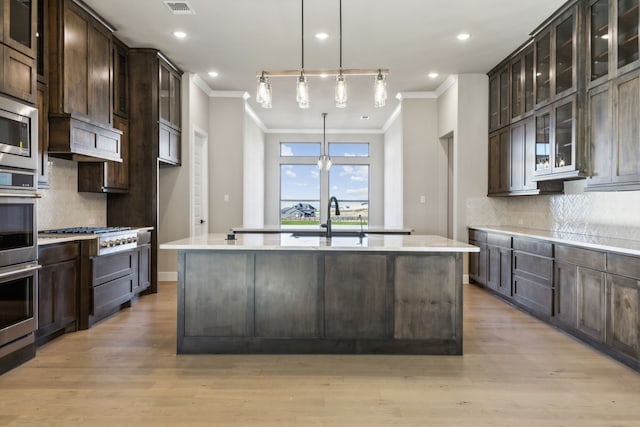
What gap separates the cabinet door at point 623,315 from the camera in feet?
9.32

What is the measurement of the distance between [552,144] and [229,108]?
15.9ft

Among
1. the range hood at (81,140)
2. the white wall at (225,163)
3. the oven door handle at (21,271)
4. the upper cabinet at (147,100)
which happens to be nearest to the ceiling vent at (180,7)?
the upper cabinet at (147,100)

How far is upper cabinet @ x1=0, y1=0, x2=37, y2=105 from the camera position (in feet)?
9.24

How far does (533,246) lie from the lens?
4.23m

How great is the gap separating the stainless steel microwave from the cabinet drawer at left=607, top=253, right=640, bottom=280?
417cm

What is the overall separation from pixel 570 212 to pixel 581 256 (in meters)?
1.42

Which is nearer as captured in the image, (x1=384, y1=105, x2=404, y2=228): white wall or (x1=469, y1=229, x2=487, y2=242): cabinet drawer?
(x1=469, y1=229, x2=487, y2=242): cabinet drawer

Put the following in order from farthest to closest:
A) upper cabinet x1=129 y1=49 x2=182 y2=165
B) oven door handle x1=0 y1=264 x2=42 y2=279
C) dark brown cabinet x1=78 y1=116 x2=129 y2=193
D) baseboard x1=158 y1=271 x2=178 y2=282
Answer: baseboard x1=158 y1=271 x2=178 y2=282, upper cabinet x1=129 y1=49 x2=182 y2=165, dark brown cabinet x1=78 y1=116 x2=129 y2=193, oven door handle x1=0 y1=264 x2=42 y2=279

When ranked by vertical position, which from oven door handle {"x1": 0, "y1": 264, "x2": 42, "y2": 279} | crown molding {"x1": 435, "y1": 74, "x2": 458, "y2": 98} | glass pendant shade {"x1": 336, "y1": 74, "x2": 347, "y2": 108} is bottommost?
oven door handle {"x1": 0, "y1": 264, "x2": 42, "y2": 279}

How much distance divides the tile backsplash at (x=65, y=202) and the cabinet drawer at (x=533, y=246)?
4.71m

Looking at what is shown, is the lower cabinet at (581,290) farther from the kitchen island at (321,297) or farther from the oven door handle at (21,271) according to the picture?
the oven door handle at (21,271)

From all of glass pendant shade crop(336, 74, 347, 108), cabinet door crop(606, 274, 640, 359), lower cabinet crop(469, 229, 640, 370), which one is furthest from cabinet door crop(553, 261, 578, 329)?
glass pendant shade crop(336, 74, 347, 108)

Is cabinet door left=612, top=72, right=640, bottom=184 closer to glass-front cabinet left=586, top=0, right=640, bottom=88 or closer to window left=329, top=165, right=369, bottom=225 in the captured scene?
glass-front cabinet left=586, top=0, right=640, bottom=88

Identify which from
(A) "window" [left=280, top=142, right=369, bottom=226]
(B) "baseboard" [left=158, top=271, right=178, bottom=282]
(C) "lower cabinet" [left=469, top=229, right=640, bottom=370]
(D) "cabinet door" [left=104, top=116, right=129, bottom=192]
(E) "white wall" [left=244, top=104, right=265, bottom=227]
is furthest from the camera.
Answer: (A) "window" [left=280, top=142, right=369, bottom=226]
